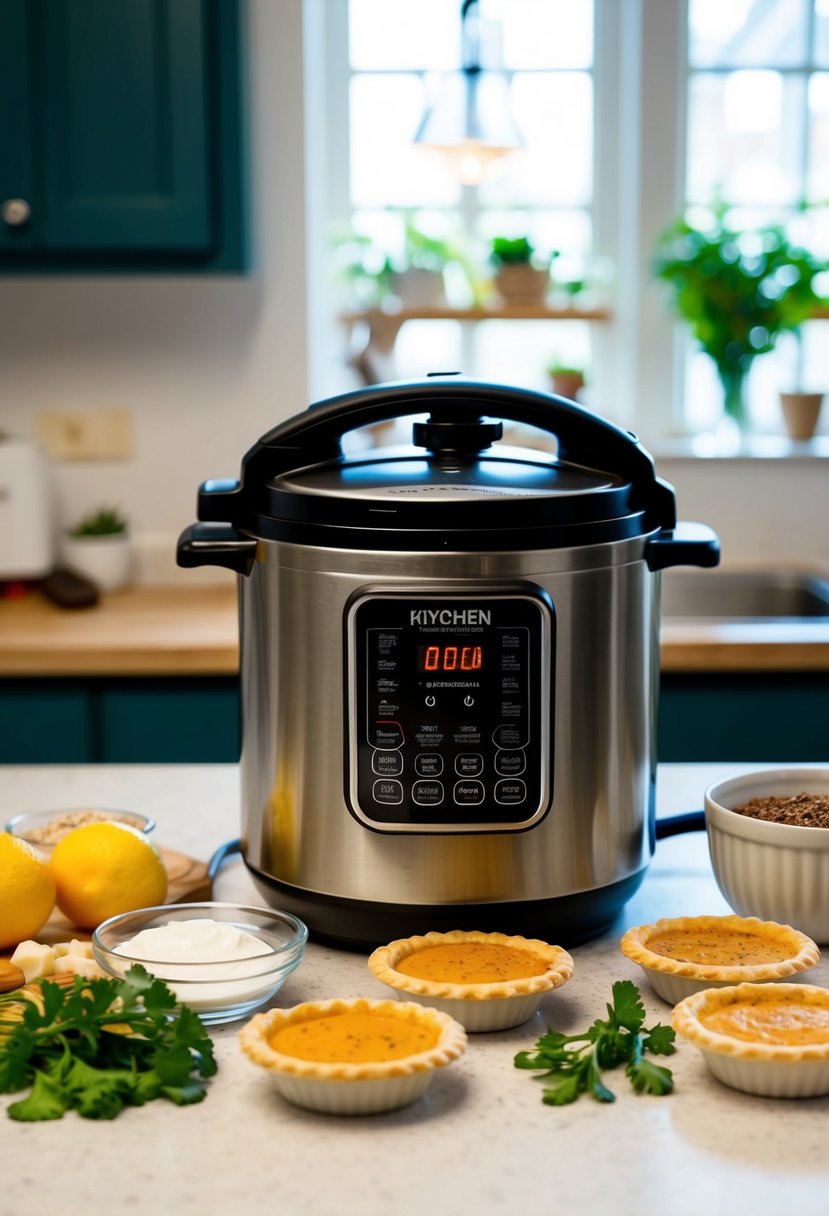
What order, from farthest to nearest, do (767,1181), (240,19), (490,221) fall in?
1. (490,221)
2. (240,19)
3. (767,1181)

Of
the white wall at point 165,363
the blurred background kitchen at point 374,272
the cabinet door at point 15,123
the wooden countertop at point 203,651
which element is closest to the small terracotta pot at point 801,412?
the blurred background kitchen at point 374,272

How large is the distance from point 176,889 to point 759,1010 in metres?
0.47

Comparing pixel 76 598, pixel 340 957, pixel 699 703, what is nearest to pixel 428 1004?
pixel 340 957

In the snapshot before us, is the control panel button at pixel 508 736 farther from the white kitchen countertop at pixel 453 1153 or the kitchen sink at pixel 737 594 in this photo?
the kitchen sink at pixel 737 594

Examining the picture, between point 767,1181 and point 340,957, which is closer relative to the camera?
point 767,1181

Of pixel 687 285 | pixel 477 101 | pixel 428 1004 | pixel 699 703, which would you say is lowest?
pixel 699 703

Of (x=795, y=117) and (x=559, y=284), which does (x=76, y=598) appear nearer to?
(x=559, y=284)

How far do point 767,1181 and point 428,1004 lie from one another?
226mm

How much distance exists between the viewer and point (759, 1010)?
801mm

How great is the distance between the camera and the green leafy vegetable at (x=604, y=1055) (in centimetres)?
77

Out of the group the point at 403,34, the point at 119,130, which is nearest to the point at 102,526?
the point at 119,130

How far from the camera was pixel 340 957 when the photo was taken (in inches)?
38.0

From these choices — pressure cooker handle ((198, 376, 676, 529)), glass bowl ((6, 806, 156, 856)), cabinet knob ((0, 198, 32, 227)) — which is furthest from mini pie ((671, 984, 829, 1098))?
cabinet knob ((0, 198, 32, 227))

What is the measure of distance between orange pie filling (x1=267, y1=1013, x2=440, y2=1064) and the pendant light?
184 cm
